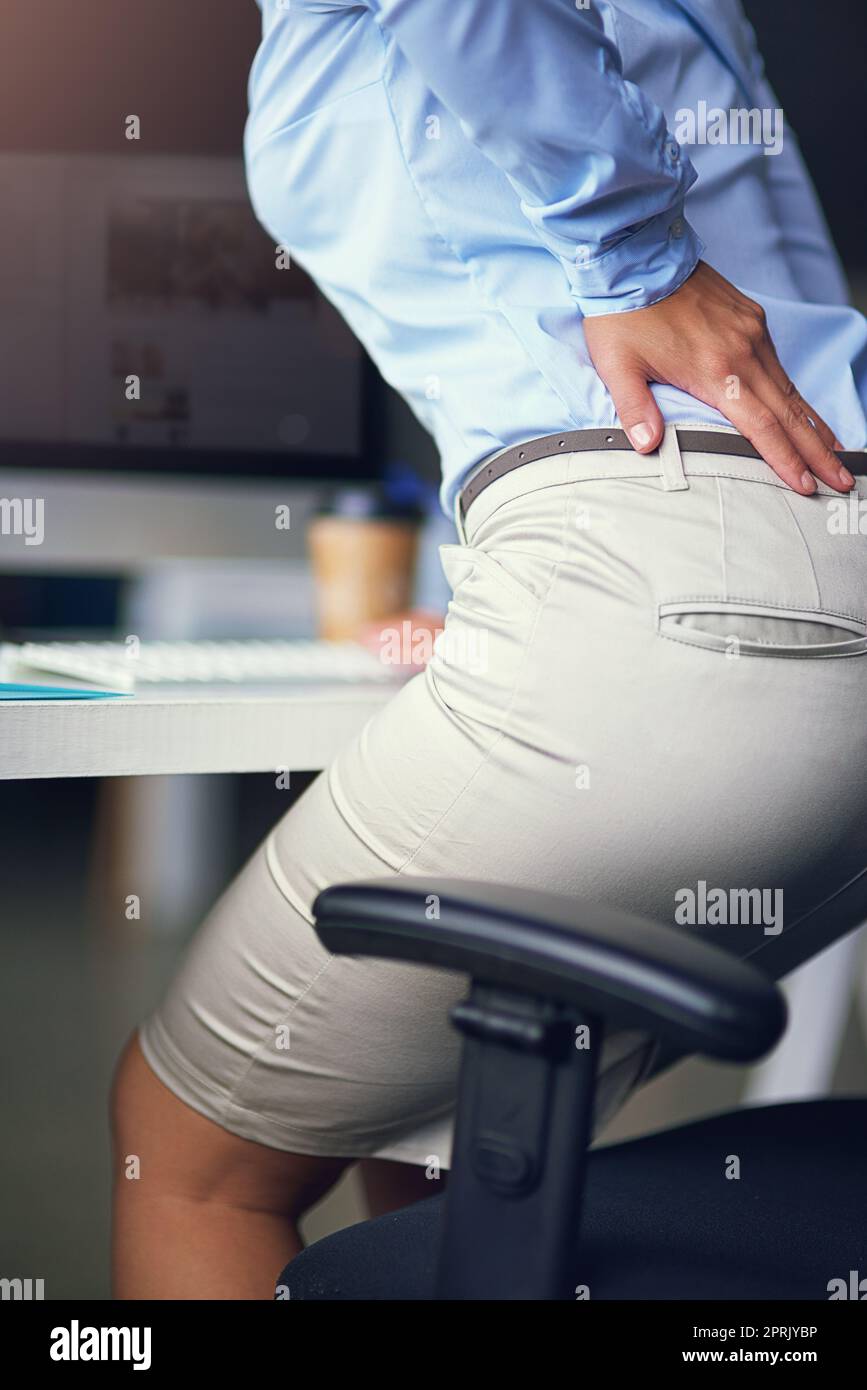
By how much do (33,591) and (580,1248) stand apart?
1280mm

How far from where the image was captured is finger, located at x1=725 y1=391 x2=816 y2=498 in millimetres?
617

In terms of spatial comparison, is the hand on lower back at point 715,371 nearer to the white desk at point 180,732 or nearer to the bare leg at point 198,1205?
the white desk at point 180,732

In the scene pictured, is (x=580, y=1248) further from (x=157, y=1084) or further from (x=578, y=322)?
(x=578, y=322)

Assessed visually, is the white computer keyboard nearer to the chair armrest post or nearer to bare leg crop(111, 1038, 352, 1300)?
bare leg crop(111, 1038, 352, 1300)

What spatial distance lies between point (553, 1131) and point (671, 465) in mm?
323

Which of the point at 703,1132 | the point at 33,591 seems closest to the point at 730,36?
the point at 703,1132

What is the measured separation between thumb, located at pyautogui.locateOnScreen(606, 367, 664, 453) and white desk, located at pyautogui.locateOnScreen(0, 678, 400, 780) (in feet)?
0.90

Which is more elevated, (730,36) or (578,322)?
(730,36)

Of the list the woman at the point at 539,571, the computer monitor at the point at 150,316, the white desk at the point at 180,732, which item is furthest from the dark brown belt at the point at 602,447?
the computer monitor at the point at 150,316

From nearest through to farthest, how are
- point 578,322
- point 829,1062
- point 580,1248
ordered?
point 580,1248 → point 578,322 → point 829,1062

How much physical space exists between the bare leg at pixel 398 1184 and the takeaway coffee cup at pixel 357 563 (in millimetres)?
502

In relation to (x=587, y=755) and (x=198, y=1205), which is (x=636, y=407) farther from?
(x=198, y=1205)

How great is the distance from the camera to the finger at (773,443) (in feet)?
2.02

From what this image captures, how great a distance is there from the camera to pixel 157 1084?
0.71m
